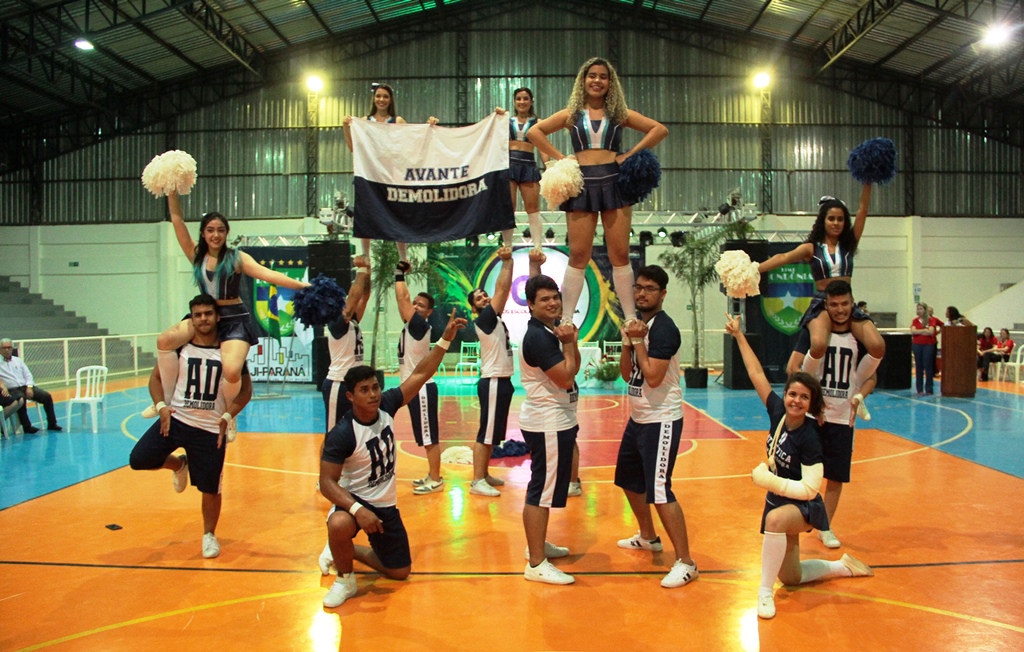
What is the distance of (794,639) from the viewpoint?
345 centimetres

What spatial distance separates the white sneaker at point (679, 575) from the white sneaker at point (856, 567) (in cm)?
88

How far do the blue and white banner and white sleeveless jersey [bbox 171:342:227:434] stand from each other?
1.38m

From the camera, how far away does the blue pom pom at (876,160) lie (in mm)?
5215

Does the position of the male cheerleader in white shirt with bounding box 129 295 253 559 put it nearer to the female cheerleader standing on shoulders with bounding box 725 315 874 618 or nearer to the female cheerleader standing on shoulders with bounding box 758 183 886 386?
the female cheerleader standing on shoulders with bounding box 725 315 874 618

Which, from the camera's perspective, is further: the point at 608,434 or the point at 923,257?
the point at 923,257

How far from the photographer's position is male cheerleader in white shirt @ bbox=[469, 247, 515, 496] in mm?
6277

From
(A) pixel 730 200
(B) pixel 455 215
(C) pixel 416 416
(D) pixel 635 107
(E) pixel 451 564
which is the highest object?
(D) pixel 635 107

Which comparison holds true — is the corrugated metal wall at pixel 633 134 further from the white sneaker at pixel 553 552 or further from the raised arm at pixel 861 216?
the white sneaker at pixel 553 552

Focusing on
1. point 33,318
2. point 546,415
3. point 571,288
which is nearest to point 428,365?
point 546,415

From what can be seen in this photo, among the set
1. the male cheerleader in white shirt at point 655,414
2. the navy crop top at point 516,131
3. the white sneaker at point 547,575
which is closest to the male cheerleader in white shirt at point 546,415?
the white sneaker at point 547,575

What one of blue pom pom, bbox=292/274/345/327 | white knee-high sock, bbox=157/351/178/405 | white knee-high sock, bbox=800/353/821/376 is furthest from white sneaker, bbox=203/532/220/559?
white knee-high sock, bbox=800/353/821/376

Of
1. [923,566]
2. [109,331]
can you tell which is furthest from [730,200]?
[109,331]

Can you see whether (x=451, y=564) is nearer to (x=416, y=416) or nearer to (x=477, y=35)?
(x=416, y=416)

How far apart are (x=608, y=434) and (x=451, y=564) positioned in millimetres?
5301
